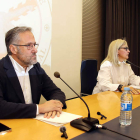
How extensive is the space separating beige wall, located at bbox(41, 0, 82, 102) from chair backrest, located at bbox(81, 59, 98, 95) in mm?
787

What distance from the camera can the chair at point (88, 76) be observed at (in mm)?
2262

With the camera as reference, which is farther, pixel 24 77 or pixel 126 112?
pixel 24 77

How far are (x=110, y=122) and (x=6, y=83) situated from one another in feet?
2.73

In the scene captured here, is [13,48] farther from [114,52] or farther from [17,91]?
[114,52]

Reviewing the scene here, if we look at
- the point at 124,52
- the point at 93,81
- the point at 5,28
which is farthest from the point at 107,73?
the point at 5,28

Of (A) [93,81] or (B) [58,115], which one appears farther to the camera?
(A) [93,81]

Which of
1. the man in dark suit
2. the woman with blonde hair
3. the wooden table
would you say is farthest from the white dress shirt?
the woman with blonde hair

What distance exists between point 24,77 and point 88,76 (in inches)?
40.7

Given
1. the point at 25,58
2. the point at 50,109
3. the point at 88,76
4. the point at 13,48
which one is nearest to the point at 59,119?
the point at 50,109

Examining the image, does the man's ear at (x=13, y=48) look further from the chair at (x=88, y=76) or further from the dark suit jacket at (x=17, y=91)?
the chair at (x=88, y=76)

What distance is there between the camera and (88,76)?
2320 millimetres

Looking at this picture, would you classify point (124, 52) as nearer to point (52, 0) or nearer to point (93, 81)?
point (93, 81)

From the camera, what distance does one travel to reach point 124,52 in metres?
2.49

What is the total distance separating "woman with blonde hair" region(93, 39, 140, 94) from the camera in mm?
2309
